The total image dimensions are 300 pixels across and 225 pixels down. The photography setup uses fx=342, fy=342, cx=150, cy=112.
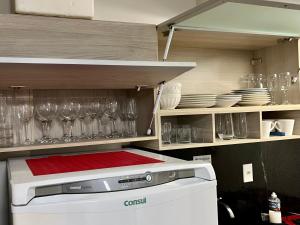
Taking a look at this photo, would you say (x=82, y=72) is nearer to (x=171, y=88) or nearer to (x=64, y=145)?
(x=64, y=145)

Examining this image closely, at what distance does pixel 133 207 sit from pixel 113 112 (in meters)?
0.71

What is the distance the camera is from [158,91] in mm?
1533

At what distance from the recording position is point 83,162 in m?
1.32

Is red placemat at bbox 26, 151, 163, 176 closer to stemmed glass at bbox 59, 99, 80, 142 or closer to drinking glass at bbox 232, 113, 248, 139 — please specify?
stemmed glass at bbox 59, 99, 80, 142

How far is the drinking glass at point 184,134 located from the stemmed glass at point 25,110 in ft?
2.37

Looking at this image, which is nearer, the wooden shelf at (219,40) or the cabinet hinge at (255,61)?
the wooden shelf at (219,40)

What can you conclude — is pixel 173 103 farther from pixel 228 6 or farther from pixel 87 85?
pixel 228 6

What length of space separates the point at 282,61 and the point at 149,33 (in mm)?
945

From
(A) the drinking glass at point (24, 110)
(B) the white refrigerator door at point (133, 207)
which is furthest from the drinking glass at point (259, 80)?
(A) the drinking glass at point (24, 110)

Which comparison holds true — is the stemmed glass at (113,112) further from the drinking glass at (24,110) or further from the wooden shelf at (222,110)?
the drinking glass at (24,110)

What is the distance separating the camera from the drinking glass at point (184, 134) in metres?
1.74

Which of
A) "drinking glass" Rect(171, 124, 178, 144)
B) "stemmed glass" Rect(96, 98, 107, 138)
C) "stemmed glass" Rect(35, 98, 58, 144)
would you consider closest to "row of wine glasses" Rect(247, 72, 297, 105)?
"drinking glass" Rect(171, 124, 178, 144)

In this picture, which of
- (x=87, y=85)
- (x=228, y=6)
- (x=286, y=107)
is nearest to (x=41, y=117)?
(x=87, y=85)

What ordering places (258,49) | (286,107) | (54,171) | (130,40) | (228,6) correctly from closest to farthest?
(54,171) < (228,6) < (130,40) < (286,107) < (258,49)
